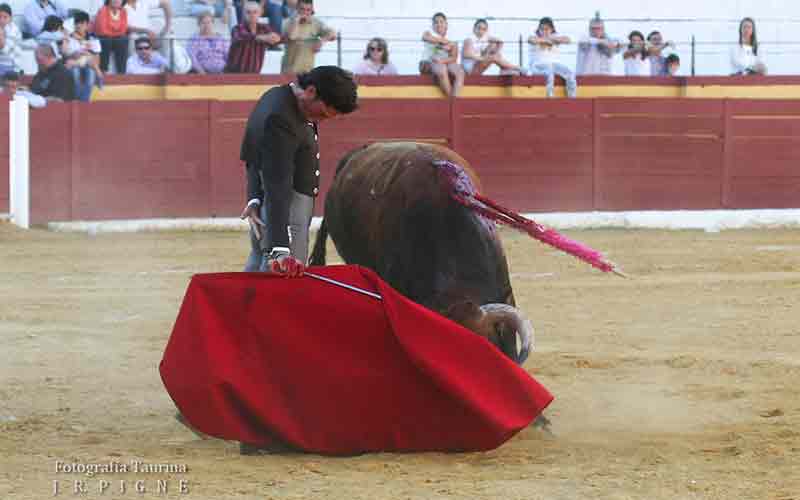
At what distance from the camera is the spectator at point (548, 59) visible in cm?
1216

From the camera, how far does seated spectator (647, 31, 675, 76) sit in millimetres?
12930

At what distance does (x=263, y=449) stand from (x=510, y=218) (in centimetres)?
103

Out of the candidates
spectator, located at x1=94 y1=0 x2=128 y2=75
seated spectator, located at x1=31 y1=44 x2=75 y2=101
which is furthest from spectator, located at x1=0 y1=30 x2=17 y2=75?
spectator, located at x1=94 y1=0 x2=128 y2=75

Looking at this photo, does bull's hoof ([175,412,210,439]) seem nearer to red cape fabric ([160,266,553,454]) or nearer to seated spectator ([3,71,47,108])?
red cape fabric ([160,266,553,454])

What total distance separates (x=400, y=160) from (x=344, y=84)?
3.48ft

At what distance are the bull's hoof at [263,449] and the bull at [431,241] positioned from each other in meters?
0.58

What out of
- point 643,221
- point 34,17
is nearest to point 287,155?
point 34,17

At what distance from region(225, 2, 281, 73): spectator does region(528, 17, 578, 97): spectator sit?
7.33ft

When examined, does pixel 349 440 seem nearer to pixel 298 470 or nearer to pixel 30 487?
pixel 298 470

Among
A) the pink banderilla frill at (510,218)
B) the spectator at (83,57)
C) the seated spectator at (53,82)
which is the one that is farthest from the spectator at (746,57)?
the pink banderilla frill at (510,218)

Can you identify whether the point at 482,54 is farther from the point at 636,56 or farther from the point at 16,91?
the point at 16,91

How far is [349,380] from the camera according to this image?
12.4ft

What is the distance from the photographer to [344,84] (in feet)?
13.3

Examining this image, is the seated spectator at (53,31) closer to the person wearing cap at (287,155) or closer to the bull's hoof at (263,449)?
the person wearing cap at (287,155)
